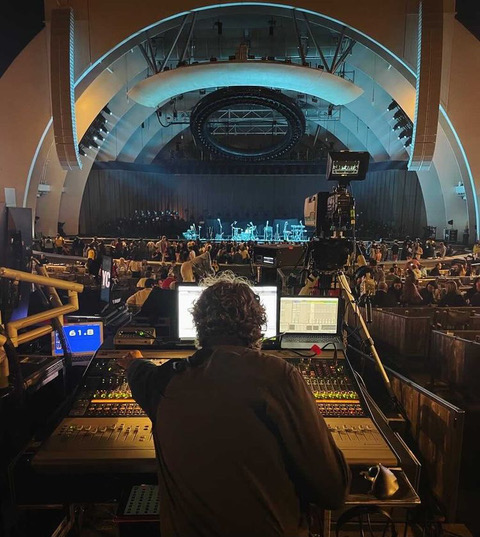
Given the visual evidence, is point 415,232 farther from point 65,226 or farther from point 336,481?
point 336,481

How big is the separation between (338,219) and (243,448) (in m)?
2.34

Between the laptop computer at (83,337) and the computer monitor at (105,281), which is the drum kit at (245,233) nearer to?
the computer monitor at (105,281)

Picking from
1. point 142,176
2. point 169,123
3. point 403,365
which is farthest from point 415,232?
point 403,365

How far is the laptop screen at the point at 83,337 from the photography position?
3.05 metres

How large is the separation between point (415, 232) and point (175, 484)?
22842 mm

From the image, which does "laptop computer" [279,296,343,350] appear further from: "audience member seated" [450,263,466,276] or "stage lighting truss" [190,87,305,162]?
"stage lighting truss" [190,87,305,162]

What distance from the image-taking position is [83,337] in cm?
308

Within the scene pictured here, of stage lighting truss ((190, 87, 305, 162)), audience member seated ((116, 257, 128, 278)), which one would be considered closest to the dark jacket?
audience member seated ((116, 257, 128, 278))

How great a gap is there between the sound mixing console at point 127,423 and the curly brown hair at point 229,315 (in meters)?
0.84

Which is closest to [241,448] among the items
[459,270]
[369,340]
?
[369,340]

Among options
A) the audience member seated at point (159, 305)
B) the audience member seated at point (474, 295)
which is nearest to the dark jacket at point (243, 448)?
the audience member seated at point (159, 305)

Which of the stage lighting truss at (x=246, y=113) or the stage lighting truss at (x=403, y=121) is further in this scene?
the stage lighting truss at (x=403, y=121)

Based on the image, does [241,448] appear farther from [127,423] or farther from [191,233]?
[191,233]

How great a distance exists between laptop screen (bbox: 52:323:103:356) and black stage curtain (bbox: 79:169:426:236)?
2086cm
